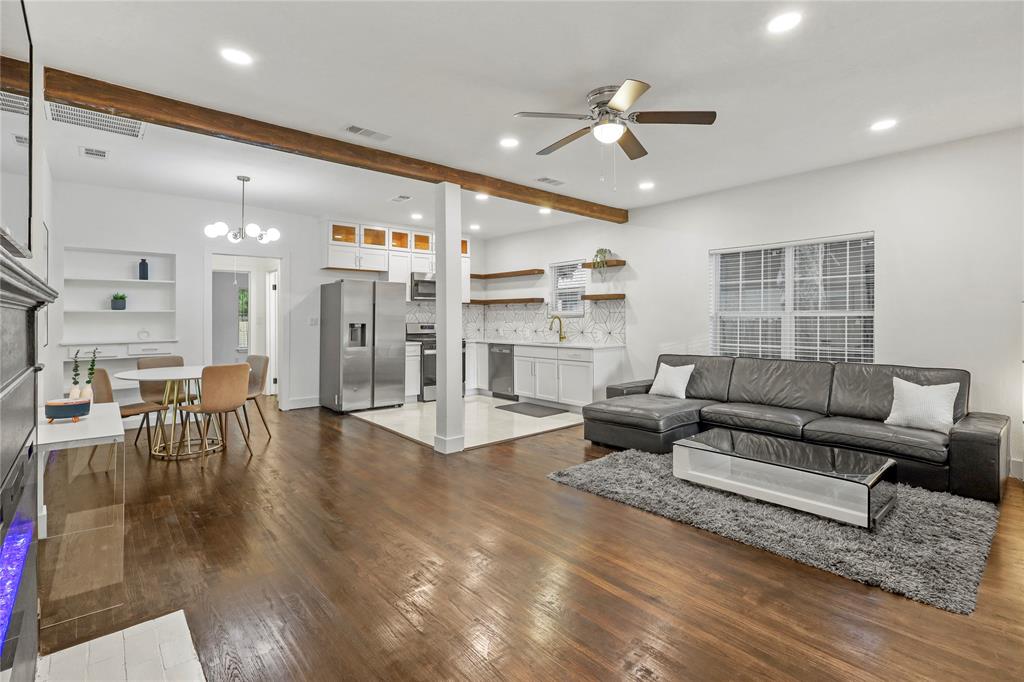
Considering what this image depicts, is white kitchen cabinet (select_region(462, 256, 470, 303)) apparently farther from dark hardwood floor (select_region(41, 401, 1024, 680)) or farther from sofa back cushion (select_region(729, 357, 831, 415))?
dark hardwood floor (select_region(41, 401, 1024, 680))

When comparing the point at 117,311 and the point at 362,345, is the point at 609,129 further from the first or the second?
the point at 117,311

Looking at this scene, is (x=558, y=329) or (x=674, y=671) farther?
(x=558, y=329)

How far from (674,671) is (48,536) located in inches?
126

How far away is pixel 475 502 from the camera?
3494mm

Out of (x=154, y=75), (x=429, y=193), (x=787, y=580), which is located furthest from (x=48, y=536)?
(x=429, y=193)

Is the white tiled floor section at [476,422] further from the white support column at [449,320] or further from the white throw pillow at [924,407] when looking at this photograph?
the white throw pillow at [924,407]

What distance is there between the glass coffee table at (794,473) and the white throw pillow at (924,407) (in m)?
0.64

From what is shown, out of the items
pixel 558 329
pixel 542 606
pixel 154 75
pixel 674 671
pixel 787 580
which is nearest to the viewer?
pixel 674 671

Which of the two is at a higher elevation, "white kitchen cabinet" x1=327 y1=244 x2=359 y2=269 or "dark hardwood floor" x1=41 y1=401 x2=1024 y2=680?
"white kitchen cabinet" x1=327 y1=244 x2=359 y2=269

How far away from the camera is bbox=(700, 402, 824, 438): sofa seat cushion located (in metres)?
4.14

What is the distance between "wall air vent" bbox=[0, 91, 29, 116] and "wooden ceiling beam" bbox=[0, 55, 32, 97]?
0.02 meters

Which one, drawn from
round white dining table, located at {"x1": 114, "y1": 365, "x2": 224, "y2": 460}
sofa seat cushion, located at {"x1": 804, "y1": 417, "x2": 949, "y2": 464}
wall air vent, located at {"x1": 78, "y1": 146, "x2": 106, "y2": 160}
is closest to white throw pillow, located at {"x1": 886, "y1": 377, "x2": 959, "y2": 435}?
sofa seat cushion, located at {"x1": 804, "y1": 417, "x2": 949, "y2": 464}

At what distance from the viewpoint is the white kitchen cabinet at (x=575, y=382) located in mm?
6438

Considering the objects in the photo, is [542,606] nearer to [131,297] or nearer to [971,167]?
[971,167]
